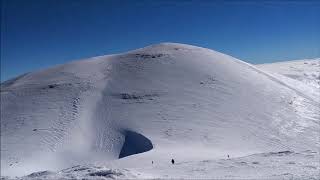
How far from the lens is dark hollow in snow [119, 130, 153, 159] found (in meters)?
21.3

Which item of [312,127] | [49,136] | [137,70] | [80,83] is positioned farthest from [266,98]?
[49,136]

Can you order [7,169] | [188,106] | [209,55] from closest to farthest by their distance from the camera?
[7,169]
[188,106]
[209,55]

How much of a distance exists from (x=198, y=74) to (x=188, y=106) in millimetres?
4660

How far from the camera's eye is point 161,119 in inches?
953

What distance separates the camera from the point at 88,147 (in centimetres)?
2183

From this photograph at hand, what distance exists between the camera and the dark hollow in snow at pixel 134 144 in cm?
2127

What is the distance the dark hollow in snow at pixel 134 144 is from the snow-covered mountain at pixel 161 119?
0.17 feet

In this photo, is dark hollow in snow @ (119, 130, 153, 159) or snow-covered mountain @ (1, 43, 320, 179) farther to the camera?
dark hollow in snow @ (119, 130, 153, 159)

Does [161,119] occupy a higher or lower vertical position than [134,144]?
higher

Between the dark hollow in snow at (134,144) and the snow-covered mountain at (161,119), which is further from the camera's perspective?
the dark hollow in snow at (134,144)

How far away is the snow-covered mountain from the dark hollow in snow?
0.17ft

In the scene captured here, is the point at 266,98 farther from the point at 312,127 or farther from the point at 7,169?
the point at 7,169

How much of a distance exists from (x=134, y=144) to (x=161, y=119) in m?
2.91

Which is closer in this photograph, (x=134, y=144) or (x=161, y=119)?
(x=134, y=144)
